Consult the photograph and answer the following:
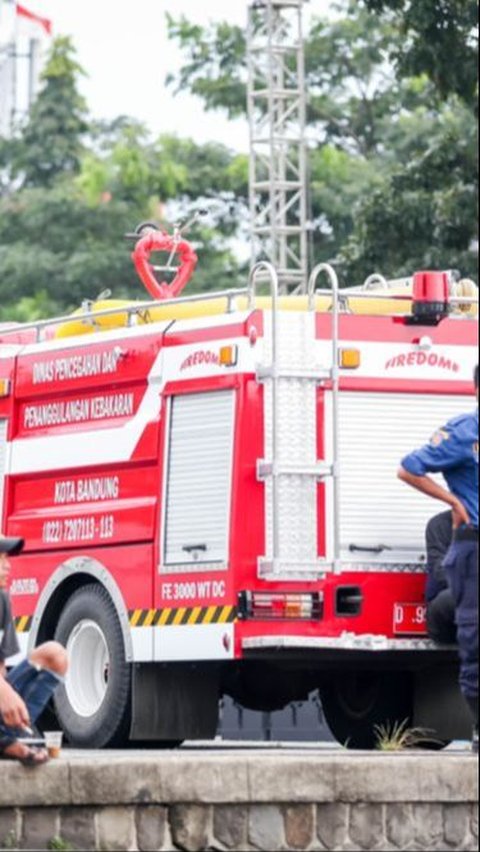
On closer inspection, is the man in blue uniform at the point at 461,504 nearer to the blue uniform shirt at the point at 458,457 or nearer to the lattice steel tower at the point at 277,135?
the blue uniform shirt at the point at 458,457

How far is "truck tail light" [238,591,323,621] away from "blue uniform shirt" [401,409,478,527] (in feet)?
4.93

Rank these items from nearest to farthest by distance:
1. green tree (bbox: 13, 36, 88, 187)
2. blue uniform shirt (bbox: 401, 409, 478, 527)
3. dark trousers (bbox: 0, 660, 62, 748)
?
dark trousers (bbox: 0, 660, 62, 748) → blue uniform shirt (bbox: 401, 409, 478, 527) → green tree (bbox: 13, 36, 88, 187)

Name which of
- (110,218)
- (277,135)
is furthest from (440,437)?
(110,218)

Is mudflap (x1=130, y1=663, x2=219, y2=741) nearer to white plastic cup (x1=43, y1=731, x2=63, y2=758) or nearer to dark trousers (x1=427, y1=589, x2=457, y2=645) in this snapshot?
dark trousers (x1=427, y1=589, x2=457, y2=645)

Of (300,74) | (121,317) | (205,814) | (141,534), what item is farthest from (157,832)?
(300,74)

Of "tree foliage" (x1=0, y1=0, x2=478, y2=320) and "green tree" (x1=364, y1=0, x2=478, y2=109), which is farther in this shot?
"tree foliage" (x1=0, y1=0, x2=478, y2=320)

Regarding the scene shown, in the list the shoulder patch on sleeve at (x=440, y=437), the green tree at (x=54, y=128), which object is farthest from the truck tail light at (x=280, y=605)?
the green tree at (x=54, y=128)

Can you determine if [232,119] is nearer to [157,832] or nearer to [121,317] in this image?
[121,317]

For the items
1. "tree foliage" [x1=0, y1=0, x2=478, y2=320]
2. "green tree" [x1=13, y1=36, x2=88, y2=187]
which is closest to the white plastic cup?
"tree foliage" [x1=0, y1=0, x2=478, y2=320]

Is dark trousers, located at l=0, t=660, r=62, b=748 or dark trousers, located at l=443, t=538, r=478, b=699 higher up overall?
dark trousers, located at l=443, t=538, r=478, b=699

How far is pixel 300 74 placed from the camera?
36000 mm

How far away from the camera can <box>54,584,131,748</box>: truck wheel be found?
16.4 metres

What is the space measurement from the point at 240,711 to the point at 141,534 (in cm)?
268

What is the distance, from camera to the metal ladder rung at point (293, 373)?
15609mm
